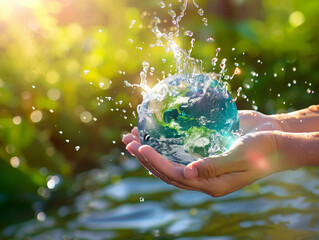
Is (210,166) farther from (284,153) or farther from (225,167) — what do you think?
(284,153)

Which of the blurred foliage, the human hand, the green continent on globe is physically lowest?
the green continent on globe

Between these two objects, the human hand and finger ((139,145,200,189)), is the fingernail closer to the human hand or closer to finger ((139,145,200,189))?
finger ((139,145,200,189))

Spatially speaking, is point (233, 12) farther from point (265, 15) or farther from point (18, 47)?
point (18, 47)

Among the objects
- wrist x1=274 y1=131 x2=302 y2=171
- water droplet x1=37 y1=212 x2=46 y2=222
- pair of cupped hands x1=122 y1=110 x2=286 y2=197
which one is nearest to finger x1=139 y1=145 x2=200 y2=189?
pair of cupped hands x1=122 y1=110 x2=286 y2=197

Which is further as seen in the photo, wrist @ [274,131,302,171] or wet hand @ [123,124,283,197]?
wrist @ [274,131,302,171]

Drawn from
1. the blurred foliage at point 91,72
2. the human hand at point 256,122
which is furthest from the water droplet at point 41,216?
the human hand at point 256,122

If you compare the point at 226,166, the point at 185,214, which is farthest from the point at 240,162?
the point at 185,214

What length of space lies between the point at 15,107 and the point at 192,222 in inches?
155

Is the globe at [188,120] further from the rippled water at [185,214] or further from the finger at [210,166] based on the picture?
the rippled water at [185,214]

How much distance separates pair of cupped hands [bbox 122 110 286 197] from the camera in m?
2.24

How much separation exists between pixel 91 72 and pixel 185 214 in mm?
4328

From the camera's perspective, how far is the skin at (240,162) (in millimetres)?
2268

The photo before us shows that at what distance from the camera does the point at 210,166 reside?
222 centimetres

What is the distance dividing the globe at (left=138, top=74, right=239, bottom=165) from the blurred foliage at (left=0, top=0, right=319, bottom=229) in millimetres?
3265
